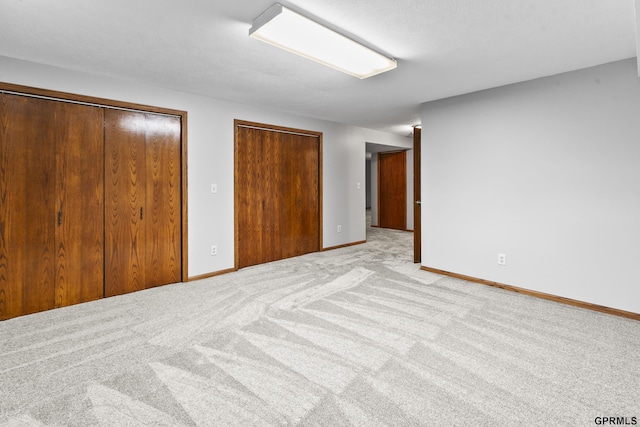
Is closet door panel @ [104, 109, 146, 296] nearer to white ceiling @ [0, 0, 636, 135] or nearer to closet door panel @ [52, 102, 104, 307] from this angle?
closet door panel @ [52, 102, 104, 307]

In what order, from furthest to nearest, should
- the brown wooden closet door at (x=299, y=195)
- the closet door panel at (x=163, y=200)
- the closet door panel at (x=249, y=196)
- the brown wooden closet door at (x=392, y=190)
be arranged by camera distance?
the brown wooden closet door at (x=392, y=190) → the brown wooden closet door at (x=299, y=195) → the closet door panel at (x=249, y=196) → the closet door panel at (x=163, y=200)

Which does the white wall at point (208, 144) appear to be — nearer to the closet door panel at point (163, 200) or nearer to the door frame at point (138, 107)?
the door frame at point (138, 107)

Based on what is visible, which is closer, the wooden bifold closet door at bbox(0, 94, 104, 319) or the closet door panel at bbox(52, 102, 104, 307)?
the wooden bifold closet door at bbox(0, 94, 104, 319)

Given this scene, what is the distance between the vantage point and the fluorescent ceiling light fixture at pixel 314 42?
78.6 inches

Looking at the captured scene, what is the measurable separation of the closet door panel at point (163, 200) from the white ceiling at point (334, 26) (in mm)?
533

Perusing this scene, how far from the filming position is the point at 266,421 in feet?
5.14

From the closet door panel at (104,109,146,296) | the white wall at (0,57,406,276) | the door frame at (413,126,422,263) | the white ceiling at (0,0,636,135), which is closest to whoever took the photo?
the white ceiling at (0,0,636,135)

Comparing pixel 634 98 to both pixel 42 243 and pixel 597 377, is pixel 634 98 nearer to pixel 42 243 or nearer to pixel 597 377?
pixel 597 377

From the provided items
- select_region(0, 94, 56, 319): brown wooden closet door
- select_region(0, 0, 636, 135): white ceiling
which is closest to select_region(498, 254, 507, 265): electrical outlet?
select_region(0, 0, 636, 135): white ceiling

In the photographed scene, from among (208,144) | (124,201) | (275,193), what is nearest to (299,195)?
(275,193)

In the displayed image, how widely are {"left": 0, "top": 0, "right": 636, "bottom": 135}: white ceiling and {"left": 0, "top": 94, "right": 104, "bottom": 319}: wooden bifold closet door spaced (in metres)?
0.51

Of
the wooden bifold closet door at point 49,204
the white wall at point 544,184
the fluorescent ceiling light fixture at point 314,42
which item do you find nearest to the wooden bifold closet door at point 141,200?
the wooden bifold closet door at point 49,204

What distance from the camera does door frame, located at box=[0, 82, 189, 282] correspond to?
2.80 m

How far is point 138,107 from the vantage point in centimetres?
341
